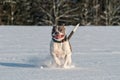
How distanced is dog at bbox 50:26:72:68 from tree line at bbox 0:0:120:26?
25056 millimetres

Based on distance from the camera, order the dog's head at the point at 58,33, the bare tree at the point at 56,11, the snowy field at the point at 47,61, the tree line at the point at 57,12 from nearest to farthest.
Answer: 1. the snowy field at the point at 47,61
2. the dog's head at the point at 58,33
3. the tree line at the point at 57,12
4. the bare tree at the point at 56,11

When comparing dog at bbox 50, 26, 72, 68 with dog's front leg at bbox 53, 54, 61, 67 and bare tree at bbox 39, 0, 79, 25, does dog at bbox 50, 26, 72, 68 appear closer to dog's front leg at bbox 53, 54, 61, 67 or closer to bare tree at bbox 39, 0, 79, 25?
dog's front leg at bbox 53, 54, 61, 67

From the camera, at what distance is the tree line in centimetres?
3312

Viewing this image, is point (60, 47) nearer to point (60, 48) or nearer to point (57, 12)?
point (60, 48)

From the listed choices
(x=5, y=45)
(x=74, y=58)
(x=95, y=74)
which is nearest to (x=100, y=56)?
(x=74, y=58)

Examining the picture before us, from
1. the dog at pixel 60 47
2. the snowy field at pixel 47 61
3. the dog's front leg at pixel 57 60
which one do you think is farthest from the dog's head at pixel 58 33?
the snowy field at pixel 47 61

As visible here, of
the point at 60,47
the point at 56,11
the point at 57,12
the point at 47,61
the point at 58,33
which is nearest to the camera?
the point at 58,33

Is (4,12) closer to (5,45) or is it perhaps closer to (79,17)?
(79,17)

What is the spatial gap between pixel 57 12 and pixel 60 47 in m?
26.3

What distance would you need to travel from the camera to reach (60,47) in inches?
300

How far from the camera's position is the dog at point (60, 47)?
7512 millimetres

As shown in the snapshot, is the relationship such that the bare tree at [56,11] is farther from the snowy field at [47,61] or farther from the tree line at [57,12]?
the snowy field at [47,61]

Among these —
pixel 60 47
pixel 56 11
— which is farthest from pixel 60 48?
pixel 56 11

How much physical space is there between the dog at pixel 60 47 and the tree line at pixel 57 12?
25056mm
